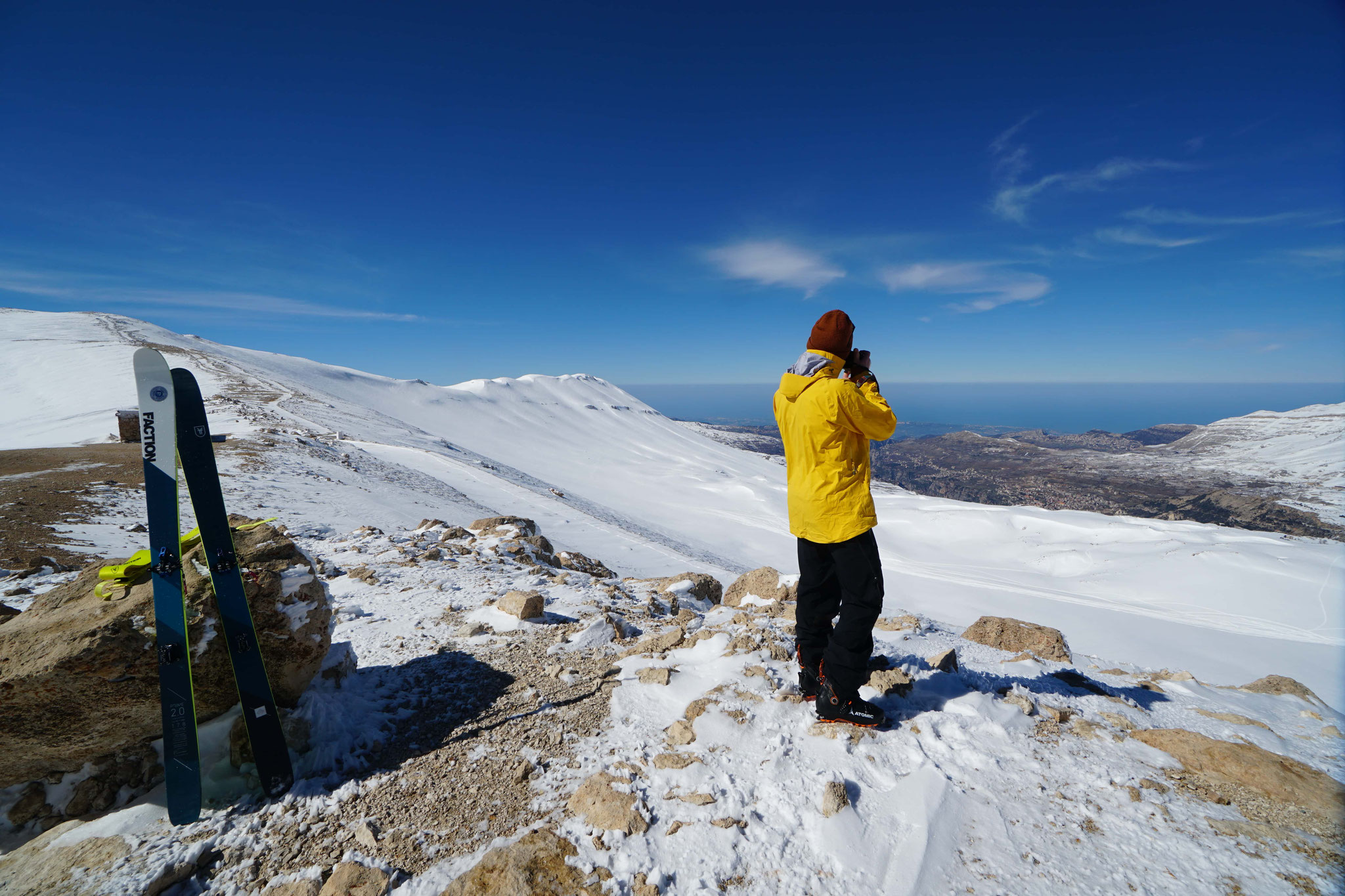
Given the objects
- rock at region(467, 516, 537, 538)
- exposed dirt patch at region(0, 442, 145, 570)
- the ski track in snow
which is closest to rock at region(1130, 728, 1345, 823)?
the ski track in snow

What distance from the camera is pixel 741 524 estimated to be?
3638 cm

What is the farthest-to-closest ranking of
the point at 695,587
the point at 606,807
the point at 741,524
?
the point at 741,524, the point at 695,587, the point at 606,807

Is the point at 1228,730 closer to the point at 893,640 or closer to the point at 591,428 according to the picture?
the point at 893,640

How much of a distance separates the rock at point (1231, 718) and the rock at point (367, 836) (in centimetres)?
606

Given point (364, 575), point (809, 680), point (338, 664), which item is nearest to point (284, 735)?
Answer: point (338, 664)

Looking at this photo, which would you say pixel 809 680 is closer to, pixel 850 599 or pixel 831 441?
pixel 850 599

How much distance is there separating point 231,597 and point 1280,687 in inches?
381

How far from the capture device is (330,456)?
64.0 ft

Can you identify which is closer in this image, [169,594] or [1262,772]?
[1262,772]

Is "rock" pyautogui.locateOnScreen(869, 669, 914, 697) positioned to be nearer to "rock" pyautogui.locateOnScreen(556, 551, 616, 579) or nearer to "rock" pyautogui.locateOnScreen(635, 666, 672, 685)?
"rock" pyautogui.locateOnScreen(635, 666, 672, 685)

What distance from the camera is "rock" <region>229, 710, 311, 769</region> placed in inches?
126

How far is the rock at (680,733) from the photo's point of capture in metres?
3.51

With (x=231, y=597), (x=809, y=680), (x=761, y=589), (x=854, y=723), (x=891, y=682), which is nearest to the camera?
(x=231, y=597)

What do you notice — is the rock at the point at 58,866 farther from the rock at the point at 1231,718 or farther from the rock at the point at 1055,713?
the rock at the point at 1231,718
